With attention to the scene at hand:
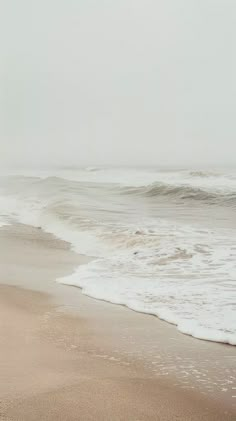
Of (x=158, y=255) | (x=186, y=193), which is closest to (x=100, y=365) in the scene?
(x=158, y=255)

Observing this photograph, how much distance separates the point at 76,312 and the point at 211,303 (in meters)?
1.24

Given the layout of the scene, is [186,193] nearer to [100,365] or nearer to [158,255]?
[158,255]

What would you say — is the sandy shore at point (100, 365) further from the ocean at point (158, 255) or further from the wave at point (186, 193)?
the wave at point (186, 193)

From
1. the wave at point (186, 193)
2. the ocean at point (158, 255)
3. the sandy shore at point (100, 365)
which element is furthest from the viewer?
the wave at point (186, 193)

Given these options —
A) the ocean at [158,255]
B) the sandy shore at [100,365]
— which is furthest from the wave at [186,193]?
the sandy shore at [100,365]

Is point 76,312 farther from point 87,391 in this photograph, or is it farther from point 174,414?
point 174,414

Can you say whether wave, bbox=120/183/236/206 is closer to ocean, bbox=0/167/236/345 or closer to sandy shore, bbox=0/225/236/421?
ocean, bbox=0/167/236/345

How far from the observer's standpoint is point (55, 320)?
159 inches

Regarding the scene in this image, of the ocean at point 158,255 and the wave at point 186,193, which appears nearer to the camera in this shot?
the ocean at point 158,255

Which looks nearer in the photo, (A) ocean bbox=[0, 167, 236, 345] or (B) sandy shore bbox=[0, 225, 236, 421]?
(B) sandy shore bbox=[0, 225, 236, 421]

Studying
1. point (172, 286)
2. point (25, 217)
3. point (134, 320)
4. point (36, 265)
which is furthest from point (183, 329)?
point (25, 217)

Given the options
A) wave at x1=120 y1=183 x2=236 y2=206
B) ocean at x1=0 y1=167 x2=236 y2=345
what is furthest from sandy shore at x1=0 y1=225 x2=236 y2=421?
wave at x1=120 y1=183 x2=236 y2=206

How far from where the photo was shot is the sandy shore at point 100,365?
7.95 ft

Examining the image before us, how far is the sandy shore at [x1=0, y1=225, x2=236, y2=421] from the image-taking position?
2.42 m
